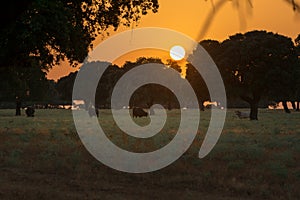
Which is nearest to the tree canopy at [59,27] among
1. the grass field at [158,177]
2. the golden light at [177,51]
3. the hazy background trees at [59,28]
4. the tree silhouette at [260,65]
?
the hazy background trees at [59,28]

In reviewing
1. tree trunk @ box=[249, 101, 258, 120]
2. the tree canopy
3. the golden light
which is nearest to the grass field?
the tree canopy

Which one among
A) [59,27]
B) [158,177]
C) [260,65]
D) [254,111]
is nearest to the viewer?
[158,177]

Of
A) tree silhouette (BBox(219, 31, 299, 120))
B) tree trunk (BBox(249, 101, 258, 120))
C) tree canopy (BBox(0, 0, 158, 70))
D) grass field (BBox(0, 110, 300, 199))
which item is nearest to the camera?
grass field (BBox(0, 110, 300, 199))

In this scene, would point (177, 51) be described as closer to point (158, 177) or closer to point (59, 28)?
point (158, 177)

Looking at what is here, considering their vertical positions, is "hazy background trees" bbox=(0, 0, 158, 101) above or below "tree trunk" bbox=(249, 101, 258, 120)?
above

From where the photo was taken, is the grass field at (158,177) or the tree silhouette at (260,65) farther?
the tree silhouette at (260,65)

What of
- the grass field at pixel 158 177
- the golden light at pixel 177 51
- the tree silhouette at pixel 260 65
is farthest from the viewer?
the tree silhouette at pixel 260 65

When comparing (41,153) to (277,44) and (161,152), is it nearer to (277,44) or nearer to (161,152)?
(161,152)

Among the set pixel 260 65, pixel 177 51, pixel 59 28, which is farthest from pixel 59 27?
pixel 260 65

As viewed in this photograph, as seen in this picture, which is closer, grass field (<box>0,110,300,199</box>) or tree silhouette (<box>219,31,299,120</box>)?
grass field (<box>0,110,300,199</box>)

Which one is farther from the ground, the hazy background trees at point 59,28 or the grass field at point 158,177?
the hazy background trees at point 59,28

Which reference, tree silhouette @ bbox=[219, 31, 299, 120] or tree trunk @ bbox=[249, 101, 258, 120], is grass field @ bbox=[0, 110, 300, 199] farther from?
tree trunk @ bbox=[249, 101, 258, 120]

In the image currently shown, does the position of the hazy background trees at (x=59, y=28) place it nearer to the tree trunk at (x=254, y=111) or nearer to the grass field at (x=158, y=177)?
the grass field at (x=158, y=177)

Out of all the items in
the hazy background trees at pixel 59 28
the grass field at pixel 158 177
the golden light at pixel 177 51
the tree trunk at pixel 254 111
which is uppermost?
the hazy background trees at pixel 59 28
